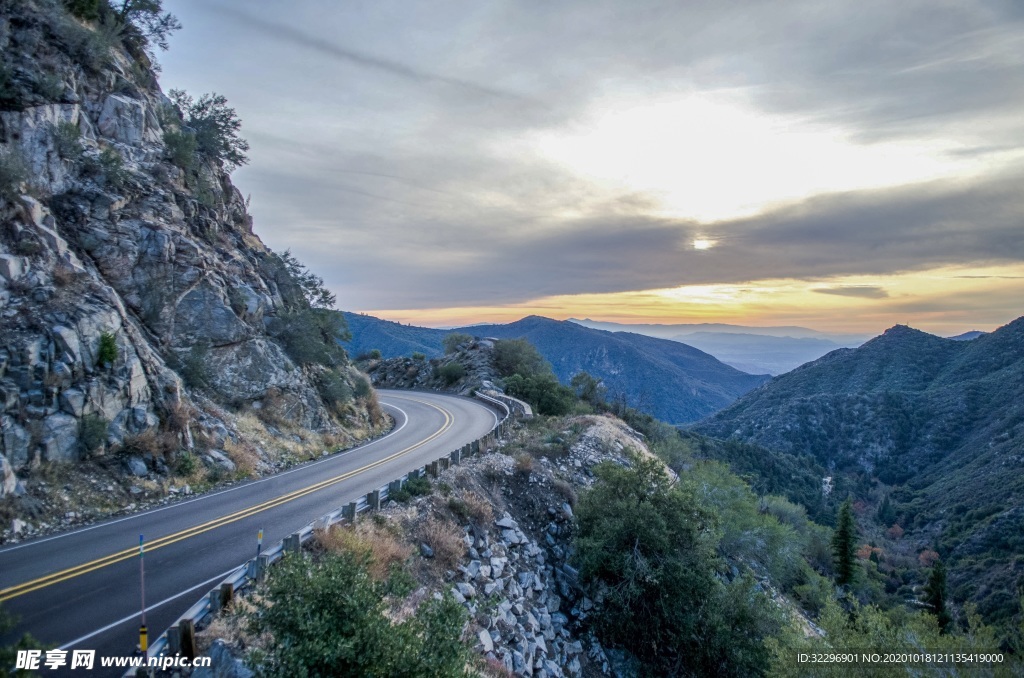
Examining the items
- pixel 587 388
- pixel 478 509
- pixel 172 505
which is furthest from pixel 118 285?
pixel 587 388

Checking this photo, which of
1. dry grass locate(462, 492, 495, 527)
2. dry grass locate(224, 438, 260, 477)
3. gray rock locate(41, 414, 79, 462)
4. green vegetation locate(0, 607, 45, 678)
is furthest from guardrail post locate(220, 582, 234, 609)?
dry grass locate(224, 438, 260, 477)

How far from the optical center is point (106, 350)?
1609 centimetres

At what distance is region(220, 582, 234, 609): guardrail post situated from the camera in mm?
8617

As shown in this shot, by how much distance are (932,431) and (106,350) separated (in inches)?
5344

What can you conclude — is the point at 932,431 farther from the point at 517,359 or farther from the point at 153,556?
the point at 153,556

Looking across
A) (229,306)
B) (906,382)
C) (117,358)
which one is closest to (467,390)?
(229,306)

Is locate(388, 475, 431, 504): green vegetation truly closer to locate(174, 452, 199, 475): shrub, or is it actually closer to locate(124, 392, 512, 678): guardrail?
locate(124, 392, 512, 678): guardrail

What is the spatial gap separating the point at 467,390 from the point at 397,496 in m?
32.2

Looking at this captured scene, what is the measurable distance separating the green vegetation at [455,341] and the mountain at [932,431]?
51.9m

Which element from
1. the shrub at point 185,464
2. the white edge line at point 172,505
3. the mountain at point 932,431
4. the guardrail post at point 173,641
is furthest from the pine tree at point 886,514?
the guardrail post at point 173,641

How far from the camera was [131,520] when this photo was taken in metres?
13.4

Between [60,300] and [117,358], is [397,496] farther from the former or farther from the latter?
[60,300]

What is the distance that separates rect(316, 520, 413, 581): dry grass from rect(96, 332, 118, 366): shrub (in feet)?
33.5

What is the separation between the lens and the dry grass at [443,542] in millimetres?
13508
